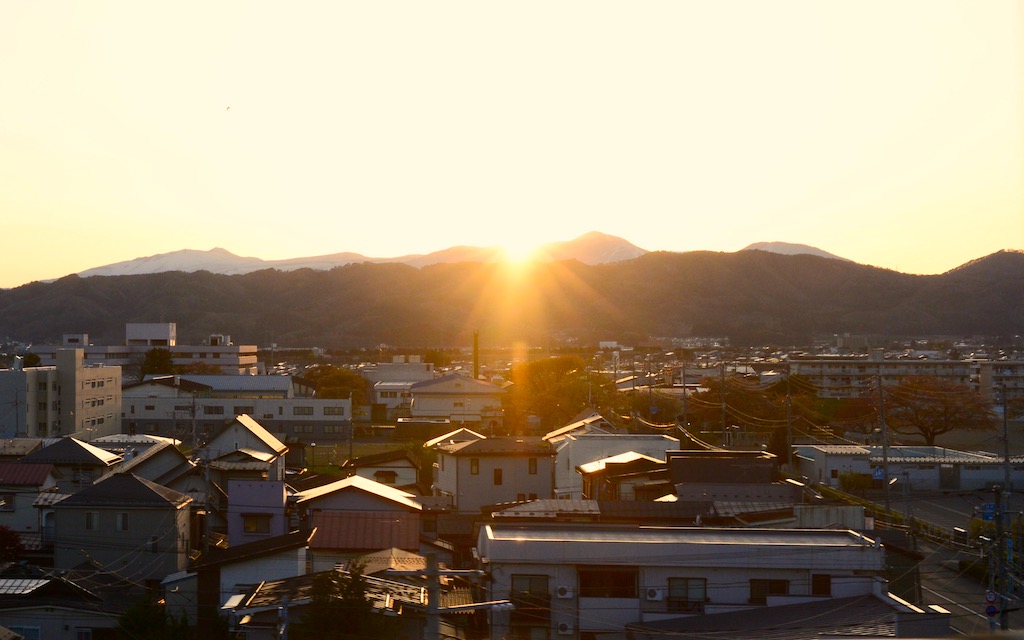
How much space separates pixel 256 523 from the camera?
29.9 feet

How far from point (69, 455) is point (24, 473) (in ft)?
2.11

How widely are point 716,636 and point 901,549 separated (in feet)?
7.92

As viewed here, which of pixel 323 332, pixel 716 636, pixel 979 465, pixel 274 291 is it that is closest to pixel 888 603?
pixel 716 636

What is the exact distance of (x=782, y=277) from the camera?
71562 millimetres

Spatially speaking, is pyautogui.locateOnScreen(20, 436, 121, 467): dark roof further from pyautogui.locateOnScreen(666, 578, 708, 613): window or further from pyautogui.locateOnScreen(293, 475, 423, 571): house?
pyautogui.locateOnScreen(666, 578, 708, 613): window

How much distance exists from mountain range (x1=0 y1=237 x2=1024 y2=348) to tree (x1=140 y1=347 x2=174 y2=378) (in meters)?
26.9

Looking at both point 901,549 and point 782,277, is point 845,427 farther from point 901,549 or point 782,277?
point 782,277

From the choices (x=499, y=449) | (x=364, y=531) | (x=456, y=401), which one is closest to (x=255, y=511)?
(x=364, y=531)

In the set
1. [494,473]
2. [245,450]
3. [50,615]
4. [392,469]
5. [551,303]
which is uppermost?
[551,303]

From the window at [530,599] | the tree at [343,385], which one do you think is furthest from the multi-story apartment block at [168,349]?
the window at [530,599]

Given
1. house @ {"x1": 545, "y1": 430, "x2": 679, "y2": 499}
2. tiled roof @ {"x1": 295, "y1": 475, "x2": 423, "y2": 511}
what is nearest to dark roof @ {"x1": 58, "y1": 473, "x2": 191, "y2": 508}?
tiled roof @ {"x1": 295, "y1": 475, "x2": 423, "y2": 511}

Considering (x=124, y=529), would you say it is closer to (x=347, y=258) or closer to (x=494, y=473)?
(x=494, y=473)

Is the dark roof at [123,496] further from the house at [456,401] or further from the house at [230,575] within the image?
the house at [456,401]

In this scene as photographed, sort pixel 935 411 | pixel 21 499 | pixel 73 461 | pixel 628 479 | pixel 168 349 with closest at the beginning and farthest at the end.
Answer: pixel 628 479
pixel 21 499
pixel 73 461
pixel 935 411
pixel 168 349
